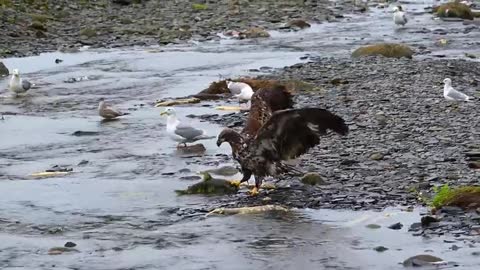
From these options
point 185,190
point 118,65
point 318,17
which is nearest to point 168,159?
point 185,190

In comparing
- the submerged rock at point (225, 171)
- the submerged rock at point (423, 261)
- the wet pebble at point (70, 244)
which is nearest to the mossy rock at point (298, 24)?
the submerged rock at point (225, 171)

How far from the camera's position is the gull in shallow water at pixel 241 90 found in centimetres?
1717

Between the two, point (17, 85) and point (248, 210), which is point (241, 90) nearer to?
point (17, 85)

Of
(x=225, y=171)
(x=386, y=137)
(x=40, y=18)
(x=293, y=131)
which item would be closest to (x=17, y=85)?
(x=225, y=171)

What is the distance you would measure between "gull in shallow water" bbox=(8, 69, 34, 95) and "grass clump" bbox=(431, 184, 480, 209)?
34.1 feet

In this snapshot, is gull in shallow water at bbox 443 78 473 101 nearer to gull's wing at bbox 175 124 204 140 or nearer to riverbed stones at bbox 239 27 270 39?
gull's wing at bbox 175 124 204 140

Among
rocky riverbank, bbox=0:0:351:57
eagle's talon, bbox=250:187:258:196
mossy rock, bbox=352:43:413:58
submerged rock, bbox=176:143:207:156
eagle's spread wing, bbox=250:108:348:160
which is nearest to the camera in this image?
eagle's spread wing, bbox=250:108:348:160

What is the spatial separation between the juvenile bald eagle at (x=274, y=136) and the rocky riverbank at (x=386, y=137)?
0.99ft

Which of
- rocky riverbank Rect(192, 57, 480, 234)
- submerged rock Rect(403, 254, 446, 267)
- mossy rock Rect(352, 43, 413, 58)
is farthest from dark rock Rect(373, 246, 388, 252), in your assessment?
mossy rock Rect(352, 43, 413, 58)

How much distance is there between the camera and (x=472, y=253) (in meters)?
9.05

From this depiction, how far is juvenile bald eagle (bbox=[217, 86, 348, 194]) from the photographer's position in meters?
11.2

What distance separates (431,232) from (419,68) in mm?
10139

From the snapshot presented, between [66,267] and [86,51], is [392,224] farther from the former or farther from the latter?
[86,51]

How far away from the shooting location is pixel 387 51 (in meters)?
22.0
